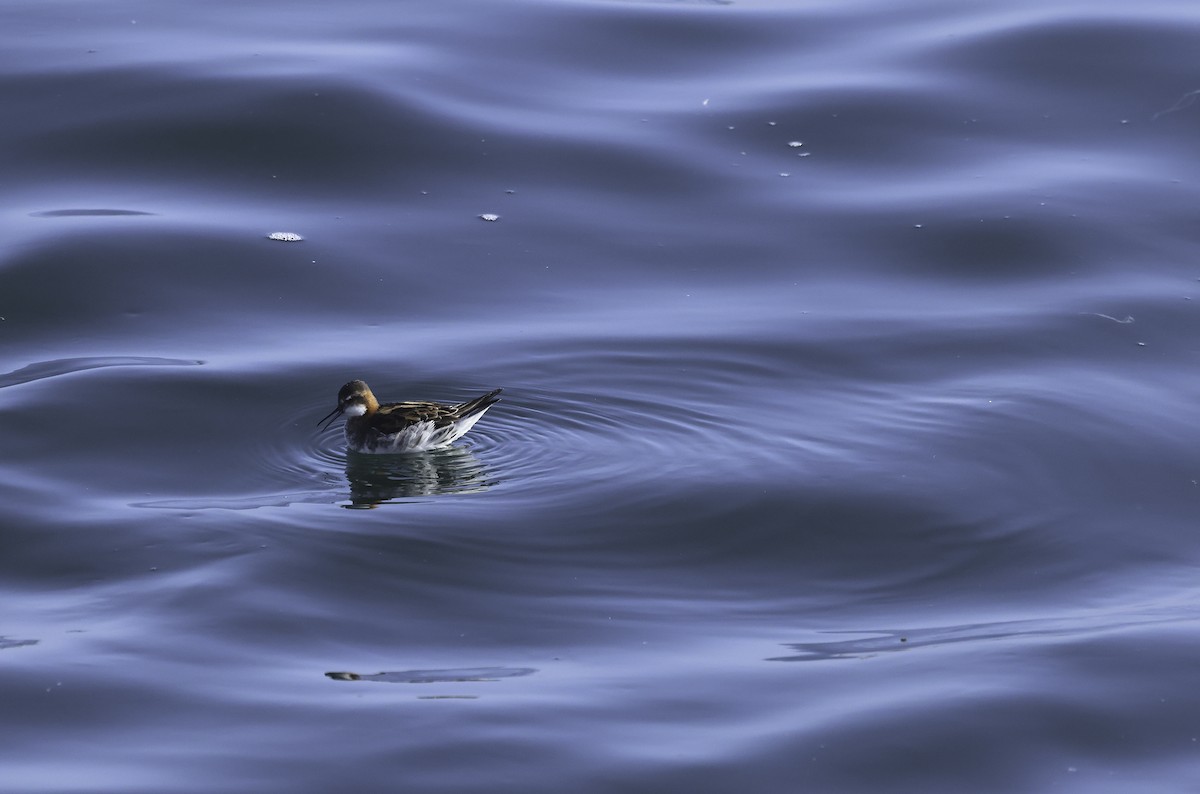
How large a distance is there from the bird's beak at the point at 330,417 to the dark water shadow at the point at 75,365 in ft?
4.56

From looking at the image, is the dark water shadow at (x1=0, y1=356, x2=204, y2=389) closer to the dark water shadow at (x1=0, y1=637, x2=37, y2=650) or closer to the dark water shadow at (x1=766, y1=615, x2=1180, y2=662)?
the dark water shadow at (x1=0, y1=637, x2=37, y2=650)

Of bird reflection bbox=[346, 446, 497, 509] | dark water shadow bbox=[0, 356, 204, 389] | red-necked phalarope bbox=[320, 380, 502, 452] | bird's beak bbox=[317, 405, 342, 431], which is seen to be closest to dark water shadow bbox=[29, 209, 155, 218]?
dark water shadow bbox=[0, 356, 204, 389]

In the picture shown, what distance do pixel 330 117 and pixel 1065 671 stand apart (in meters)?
11.3

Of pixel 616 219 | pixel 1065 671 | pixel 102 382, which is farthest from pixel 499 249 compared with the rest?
pixel 1065 671

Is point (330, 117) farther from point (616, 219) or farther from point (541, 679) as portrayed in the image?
point (541, 679)

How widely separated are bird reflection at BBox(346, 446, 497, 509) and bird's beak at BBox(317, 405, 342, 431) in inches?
13.4

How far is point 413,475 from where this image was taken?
44.5ft

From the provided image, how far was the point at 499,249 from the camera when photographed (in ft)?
56.2

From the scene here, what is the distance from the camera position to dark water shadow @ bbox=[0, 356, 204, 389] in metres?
14.5

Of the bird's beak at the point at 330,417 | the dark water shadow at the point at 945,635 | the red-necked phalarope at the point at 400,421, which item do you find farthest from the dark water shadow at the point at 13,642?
the dark water shadow at the point at 945,635

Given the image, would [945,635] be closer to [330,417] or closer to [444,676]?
[444,676]

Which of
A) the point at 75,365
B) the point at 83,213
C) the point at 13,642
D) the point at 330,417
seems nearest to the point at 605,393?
the point at 330,417

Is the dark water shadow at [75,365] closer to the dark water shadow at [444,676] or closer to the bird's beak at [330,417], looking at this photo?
the bird's beak at [330,417]

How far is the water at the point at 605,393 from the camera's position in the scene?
32.4ft
